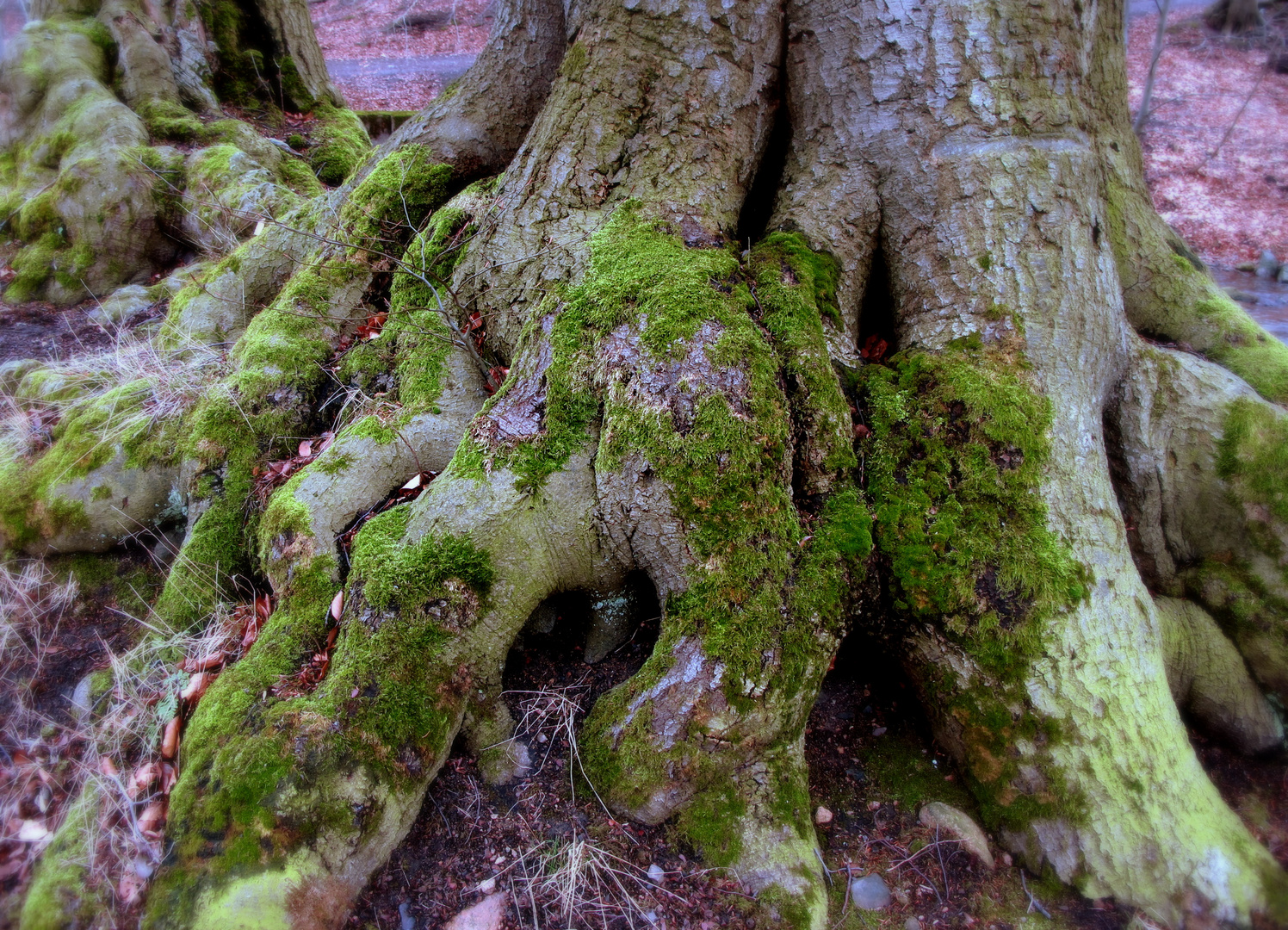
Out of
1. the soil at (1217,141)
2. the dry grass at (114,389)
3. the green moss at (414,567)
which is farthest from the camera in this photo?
the soil at (1217,141)

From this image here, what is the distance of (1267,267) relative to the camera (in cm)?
899

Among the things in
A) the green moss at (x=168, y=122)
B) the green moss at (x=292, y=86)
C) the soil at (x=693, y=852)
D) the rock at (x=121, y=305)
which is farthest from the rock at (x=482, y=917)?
the green moss at (x=292, y=86)

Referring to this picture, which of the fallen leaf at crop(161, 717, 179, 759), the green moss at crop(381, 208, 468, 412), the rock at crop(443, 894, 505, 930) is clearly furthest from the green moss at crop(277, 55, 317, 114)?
the rock at crop(443, 894, 505, 930)

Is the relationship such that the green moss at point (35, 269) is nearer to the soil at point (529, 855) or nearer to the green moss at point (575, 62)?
the green moss at point (575, 62)

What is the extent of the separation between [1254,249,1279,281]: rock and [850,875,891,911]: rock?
10891mm

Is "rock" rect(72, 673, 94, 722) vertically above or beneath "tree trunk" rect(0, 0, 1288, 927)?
beneath

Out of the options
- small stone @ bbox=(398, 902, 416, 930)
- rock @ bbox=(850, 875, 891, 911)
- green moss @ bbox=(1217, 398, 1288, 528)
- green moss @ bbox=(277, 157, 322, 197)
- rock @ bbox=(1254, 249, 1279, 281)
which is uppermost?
green moss @ bbox=(277, 157, 322, 197)

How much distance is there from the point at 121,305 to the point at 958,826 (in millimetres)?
6802

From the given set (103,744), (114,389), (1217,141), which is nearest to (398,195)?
(114,389)

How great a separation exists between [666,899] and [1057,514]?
1.95 meters

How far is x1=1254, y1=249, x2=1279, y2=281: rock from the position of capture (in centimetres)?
892

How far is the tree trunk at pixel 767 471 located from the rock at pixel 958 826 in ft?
0.31

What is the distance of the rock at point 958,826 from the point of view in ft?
7.46

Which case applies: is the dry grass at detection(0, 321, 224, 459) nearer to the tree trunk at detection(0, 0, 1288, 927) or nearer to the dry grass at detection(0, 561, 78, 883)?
the tree trunk at detection(0, 0, 1288, 927)
